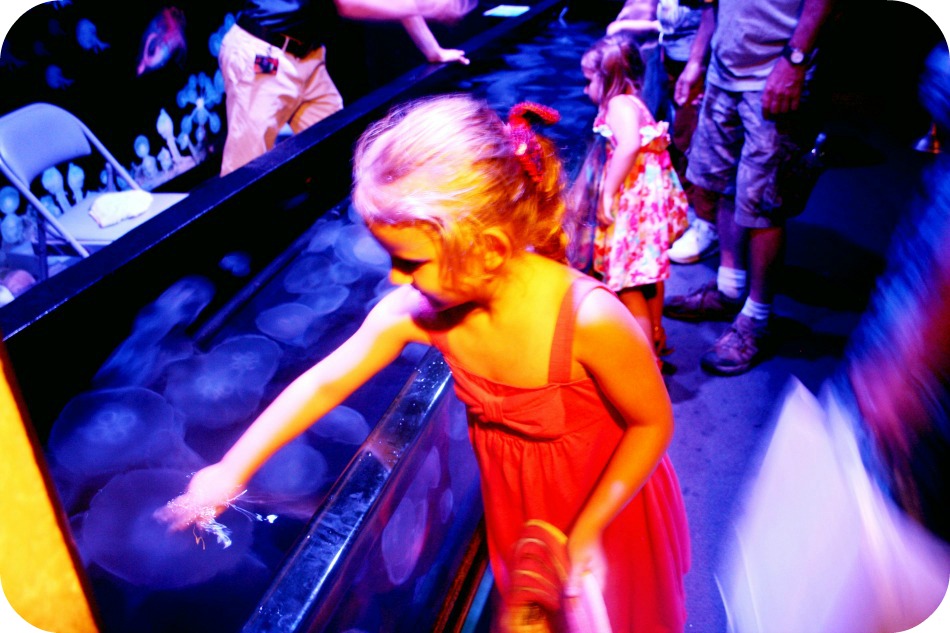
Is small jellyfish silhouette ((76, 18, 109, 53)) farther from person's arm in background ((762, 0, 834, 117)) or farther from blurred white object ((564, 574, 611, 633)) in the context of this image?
blurred white object ((564, 574, 611, 633))

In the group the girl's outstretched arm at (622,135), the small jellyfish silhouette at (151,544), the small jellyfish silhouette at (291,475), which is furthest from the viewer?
the girl's outstretched arm at (622,135)

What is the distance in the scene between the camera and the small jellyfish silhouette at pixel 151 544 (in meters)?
→ 1.19

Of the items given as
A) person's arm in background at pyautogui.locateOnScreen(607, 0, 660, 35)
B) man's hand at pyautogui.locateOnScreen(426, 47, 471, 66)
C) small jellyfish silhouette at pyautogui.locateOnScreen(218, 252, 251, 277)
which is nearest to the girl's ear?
small jellyfish silhouette at pyautogui.locateOnScreen(218, 252, 251, 277)

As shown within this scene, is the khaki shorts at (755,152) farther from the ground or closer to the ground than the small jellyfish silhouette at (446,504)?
farther from the ground

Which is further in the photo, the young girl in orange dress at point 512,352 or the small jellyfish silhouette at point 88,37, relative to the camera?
the small jellyfish silhouette at point 88,37

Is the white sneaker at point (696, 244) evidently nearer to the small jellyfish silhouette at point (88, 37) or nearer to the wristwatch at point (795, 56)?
the wristwatch at point (795, 56)

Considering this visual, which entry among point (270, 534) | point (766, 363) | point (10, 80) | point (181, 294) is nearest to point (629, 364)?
point (270, 534)

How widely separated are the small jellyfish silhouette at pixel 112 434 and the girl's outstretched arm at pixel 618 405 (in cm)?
102

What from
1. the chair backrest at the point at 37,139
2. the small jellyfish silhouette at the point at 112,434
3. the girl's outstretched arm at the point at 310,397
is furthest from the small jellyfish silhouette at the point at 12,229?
the girl's outstretched arm at the point at 310,397

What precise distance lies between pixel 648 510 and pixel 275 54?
249cm

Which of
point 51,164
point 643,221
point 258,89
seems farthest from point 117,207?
point 643,221

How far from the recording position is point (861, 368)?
43.2 inches

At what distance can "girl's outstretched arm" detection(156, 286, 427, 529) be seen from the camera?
3.15 feet

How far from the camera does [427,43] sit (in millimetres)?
3227
